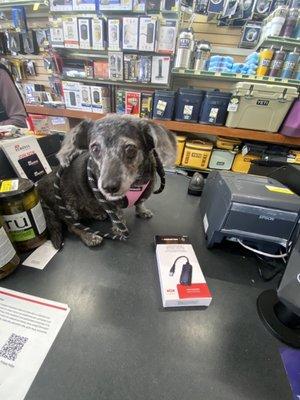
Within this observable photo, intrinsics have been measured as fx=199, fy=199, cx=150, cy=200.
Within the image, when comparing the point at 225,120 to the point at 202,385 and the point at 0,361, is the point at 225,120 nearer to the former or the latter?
the point at 202,385

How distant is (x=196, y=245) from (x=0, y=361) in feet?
1.79

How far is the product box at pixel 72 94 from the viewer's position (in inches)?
80.1

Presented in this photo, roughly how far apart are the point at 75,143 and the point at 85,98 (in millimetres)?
1656

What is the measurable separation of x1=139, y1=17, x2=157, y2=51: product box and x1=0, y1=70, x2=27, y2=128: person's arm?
1098 mm

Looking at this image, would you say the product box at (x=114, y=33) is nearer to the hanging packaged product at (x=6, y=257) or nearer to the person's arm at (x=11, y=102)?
the person's arm at (x=11, y=102)

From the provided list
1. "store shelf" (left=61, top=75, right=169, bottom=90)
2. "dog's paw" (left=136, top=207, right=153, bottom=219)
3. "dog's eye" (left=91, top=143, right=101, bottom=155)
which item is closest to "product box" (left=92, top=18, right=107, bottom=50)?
"store shelf" (left=61, top=75, right=169, bottom=90)

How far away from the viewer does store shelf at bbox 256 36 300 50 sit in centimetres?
164

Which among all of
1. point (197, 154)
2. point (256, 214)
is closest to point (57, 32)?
point (197, 154)

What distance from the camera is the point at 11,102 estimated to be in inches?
57.5

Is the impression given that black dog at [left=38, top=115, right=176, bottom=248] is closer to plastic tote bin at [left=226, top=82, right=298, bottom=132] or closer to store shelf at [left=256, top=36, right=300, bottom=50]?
plastic tote bin at [left=226, top=82, right=298, bottom=132]

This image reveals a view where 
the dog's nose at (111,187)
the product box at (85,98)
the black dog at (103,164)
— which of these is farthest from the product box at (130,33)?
the dog's nose at (111,187)

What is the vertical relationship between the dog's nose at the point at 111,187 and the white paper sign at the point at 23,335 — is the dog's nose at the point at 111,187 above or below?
above

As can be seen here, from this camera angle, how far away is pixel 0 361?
36 centimetres

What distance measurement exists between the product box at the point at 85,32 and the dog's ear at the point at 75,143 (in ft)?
5.42
